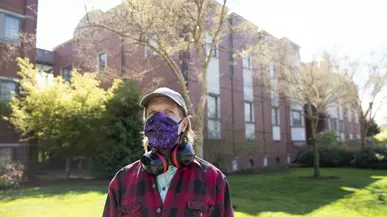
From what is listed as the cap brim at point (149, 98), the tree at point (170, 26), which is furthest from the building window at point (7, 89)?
the cap brim at point (149, 98)

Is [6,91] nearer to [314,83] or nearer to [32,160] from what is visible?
[32,160]

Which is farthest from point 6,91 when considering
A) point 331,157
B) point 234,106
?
point 331,157

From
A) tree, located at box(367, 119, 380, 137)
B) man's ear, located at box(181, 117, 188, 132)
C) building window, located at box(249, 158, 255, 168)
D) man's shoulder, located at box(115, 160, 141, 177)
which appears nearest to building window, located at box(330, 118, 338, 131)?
tree, located at box(367, 119, 380, 137)

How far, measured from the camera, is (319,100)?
49.1 ft

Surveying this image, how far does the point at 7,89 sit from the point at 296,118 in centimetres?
2298

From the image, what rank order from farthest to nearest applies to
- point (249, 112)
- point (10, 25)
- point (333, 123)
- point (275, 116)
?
point (333, 123) → point (275, 116) → point (249, 112) → point (10, 25)

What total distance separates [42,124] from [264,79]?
11.6 m

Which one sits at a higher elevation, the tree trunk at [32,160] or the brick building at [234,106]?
the brick building at [234,106]

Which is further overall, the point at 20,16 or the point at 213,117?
the point at 213,117

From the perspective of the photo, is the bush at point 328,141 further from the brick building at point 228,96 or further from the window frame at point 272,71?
the window frame at point 272,71

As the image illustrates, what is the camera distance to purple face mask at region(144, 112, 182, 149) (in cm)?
233

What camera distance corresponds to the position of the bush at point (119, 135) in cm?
1473

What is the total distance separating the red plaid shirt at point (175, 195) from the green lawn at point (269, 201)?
5.68 meters

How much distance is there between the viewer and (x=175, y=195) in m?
2.13
